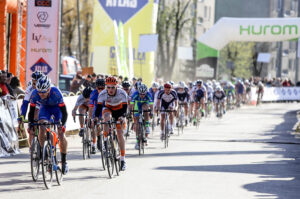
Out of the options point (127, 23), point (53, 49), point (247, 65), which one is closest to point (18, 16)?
point (53, 49)

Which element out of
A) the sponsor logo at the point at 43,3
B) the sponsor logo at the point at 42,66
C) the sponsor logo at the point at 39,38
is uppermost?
the sponsor logo at the point at 43,3

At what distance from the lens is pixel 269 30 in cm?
3791

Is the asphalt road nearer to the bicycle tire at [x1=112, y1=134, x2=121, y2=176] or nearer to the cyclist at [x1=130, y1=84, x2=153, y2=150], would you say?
the bicycle tire at [x1=112, y1=134, x2=121, y2=176]

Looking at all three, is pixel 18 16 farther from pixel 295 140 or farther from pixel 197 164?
pixel 197 164

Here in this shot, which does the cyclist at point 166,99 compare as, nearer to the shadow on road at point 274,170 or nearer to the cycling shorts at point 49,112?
the shadow on road at point 274,170

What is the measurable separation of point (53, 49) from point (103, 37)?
1580cm

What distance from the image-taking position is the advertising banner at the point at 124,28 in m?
35.4

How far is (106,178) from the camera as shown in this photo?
1230 centimetres

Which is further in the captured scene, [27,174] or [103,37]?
[103,37]

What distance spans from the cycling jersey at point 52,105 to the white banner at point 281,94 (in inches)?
1772

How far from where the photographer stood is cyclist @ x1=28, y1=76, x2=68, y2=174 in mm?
11102

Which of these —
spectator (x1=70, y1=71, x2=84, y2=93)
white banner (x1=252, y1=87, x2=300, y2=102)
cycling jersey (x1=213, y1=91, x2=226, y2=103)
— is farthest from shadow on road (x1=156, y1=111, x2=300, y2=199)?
white banner (x1=252, y1=87, x2=300, y2=102)

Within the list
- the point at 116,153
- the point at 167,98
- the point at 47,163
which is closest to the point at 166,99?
the point at 167,98

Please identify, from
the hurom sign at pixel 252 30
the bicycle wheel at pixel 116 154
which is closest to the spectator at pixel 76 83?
the bicycle wheel at pixel 116 154
